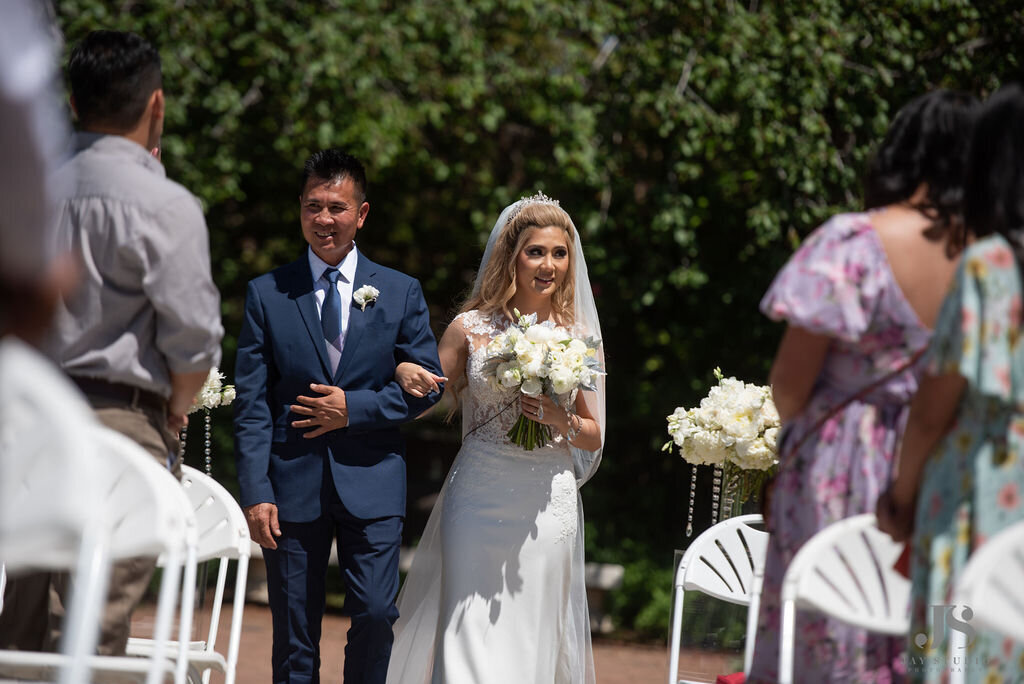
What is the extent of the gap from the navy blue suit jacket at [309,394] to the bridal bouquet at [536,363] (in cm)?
34

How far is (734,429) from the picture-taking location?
400cm

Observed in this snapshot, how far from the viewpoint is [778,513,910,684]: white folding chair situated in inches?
94.0

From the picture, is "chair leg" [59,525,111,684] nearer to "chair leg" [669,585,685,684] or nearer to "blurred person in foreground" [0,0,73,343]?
"blurred person in foreground" [0,0,73,343]

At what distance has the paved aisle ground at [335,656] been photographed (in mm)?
6742

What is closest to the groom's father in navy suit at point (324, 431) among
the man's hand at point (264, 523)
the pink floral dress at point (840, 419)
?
the man's hand at point (264, 523)

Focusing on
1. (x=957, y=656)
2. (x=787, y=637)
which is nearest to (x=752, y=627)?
(x=787, y=637)

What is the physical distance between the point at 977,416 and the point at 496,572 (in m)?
2.47

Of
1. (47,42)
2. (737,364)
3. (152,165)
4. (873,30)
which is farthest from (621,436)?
(47,42)

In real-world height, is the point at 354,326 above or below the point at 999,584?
above

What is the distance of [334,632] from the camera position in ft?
26.5

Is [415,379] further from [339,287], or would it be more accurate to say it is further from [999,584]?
[999,584]

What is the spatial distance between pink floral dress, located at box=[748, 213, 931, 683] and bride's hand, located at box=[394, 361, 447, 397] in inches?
71.9

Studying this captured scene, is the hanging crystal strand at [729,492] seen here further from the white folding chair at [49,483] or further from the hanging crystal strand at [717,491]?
the white folding chair at [49,483]

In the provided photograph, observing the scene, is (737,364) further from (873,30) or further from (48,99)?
(48,99)
